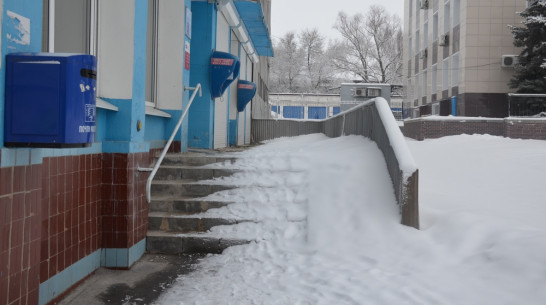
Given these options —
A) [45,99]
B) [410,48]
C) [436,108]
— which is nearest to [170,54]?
[45,99]

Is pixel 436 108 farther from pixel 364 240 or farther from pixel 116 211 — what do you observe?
pixel 116 211

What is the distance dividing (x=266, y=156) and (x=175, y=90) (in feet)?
5.72

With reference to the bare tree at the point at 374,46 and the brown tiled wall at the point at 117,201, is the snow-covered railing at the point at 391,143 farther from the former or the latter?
the bare tree at the point at 374,46

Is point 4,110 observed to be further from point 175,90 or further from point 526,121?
point 526,121

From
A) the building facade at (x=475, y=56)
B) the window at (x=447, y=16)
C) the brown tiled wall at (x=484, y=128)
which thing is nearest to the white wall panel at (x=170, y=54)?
the brown tiled wall at (x=484, y=128)

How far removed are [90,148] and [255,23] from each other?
935 centimetres

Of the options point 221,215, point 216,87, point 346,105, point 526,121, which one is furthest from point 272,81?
point 221,215

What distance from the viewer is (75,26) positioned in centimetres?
469

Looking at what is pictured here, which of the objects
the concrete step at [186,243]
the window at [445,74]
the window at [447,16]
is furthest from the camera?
the window at [447,16]

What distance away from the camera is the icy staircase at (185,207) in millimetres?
5480

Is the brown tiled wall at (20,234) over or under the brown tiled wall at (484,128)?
under

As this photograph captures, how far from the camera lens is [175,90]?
745 cm

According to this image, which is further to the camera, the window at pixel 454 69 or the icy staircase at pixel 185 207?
the window at pixel 454 69

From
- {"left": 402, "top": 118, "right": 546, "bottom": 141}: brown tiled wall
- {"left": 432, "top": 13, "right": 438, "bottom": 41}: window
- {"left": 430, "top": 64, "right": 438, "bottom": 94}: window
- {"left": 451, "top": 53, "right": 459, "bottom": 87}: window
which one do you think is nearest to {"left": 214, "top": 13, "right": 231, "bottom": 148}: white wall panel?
{"left": 402, "top": 118, "right": 546, "bottom": 141}: brown tiled wall
